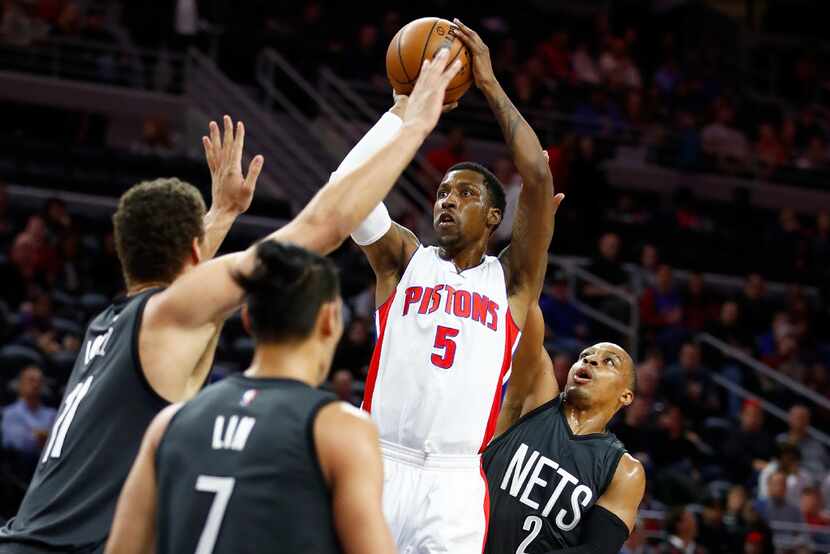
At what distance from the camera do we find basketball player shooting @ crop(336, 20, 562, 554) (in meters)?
4.95

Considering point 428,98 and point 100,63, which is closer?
point 428,98

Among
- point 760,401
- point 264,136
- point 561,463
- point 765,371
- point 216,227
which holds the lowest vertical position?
point 561,463

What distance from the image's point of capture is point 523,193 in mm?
5176

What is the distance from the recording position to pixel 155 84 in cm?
1652

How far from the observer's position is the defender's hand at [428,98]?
153 inches

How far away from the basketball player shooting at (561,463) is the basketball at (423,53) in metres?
1.15

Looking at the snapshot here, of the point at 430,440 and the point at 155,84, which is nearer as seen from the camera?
the point at 430,440

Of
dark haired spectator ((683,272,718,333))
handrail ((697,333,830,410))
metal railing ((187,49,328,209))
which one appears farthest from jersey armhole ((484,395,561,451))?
metal railing ((187,49,328,209))

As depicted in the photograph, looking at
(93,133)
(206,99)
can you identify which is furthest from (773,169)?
(93,133)

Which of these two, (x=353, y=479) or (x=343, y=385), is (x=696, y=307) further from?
(x=353, y=479)

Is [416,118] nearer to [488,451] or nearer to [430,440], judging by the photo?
[430,440]

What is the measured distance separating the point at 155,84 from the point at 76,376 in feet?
43.4

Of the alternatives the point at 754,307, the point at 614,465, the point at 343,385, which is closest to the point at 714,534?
the point at 343,385

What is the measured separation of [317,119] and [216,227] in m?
12.2
